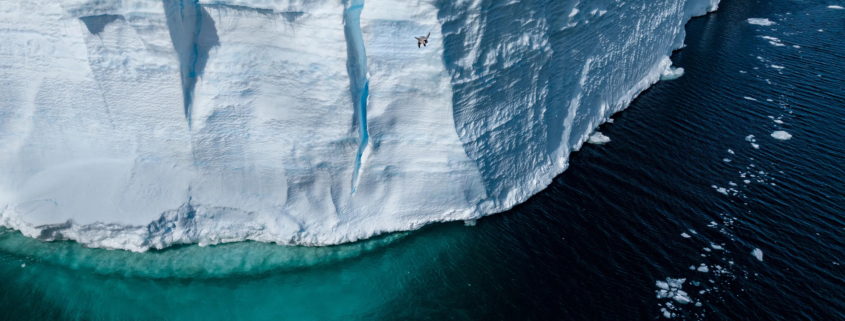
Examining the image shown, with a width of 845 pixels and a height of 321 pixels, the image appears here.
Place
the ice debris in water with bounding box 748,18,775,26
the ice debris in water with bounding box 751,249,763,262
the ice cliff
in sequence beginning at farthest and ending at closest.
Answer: the ice debris in water with bounding box 748,18,775,26, the ice debris in water with bounding box 751,249,763,262, the ice cliff

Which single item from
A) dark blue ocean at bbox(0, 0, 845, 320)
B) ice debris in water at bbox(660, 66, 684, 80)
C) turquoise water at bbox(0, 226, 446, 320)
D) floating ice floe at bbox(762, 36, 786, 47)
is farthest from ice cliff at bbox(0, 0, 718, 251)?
floating ice floe at bbox(762, 36, 786, 47)

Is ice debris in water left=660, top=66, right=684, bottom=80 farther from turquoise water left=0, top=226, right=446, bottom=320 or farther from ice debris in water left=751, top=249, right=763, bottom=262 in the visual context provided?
turquoise water left=0, top=226, right=446, bottom=320

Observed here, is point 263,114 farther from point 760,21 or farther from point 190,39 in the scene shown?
point 760,21

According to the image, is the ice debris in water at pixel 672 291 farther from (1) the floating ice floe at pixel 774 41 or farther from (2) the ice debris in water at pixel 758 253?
(1) the floating ice floe at pixel 774 41

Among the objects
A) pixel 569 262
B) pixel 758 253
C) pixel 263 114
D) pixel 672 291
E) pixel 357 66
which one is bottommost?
pixel 758 253

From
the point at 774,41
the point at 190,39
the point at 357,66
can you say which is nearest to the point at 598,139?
the point at 357,66

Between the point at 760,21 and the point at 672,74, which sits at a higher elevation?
the point at 672,74
